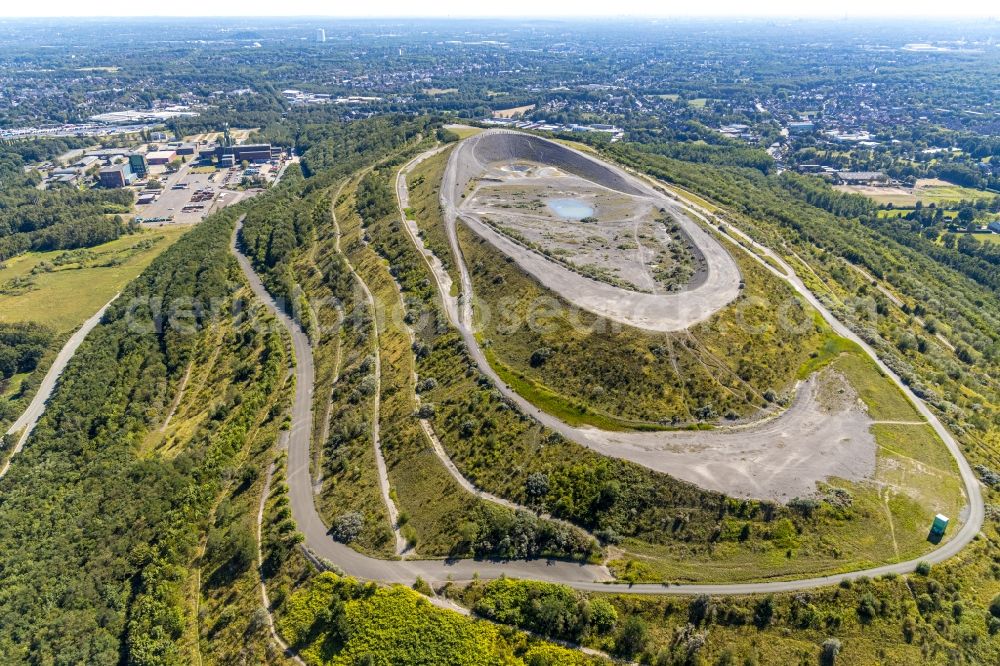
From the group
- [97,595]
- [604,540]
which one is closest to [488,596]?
[604,540]

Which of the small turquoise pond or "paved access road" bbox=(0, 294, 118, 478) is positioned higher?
the small turquoise pond

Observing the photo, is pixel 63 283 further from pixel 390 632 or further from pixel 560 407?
pixel 390 632

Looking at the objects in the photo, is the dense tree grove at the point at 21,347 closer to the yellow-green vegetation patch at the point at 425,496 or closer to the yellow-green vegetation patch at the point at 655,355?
the yellow-green vegetation patch at the point at 425,496

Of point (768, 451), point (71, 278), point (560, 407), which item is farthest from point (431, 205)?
point (71, 278)

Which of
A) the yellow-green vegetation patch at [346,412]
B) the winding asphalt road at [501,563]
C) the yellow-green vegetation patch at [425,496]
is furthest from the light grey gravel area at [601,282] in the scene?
the yellow-green vegetation patch at [346,412]

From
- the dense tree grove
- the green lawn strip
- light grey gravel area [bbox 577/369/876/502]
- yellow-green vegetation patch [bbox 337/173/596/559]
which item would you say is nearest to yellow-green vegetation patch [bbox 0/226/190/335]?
the dense tree grove

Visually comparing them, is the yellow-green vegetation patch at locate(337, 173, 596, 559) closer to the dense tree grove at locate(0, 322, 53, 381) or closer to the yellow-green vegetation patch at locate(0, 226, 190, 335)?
the dense tree grove at locate(0, 322, 53, 381)

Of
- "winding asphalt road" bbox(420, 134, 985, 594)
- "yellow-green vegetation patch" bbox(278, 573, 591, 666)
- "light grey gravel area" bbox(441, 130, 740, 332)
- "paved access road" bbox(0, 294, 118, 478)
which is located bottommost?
"paved access road" bbox(0, 294, 118, 478)

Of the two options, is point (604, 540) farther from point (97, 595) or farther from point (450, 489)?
point (97, 595)
